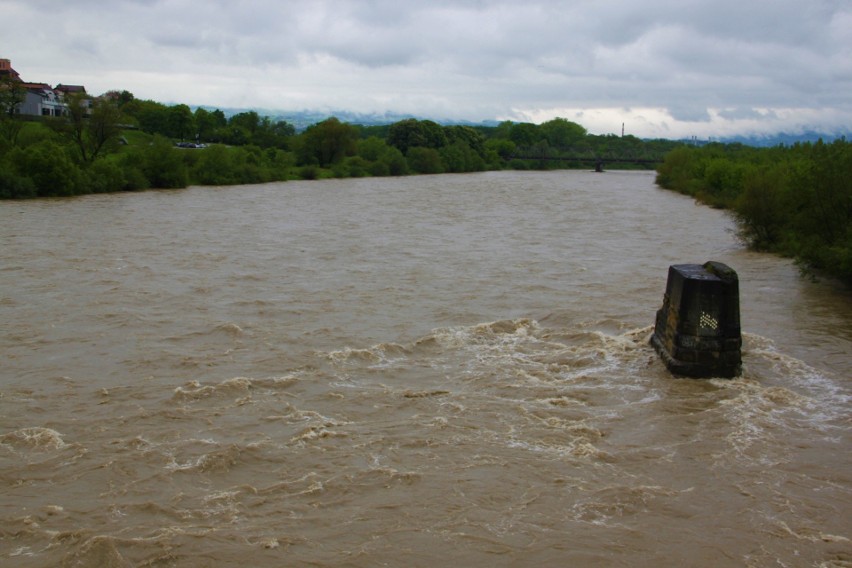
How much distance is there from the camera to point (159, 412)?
11.3m

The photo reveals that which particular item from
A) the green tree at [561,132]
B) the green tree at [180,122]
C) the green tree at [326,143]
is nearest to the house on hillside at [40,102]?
the green tree at [180,122]

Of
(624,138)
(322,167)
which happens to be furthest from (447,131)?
(624,138)

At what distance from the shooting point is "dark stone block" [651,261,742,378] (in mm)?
12945

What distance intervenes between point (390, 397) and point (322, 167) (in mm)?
72760

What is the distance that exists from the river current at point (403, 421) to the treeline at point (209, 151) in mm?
25698

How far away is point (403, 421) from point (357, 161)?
240 ft

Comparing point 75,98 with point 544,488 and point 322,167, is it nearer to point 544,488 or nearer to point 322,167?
point 322,167

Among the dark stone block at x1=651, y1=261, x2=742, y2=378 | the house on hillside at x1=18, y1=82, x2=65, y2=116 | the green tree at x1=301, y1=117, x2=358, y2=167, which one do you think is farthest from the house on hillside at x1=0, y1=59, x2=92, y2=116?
the dark stone block at x1=651, y1=261, x2=742, y2=378

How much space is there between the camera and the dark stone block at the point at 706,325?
12.9 metres

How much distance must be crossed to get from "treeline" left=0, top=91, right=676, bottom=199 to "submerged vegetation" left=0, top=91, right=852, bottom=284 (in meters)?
0.11

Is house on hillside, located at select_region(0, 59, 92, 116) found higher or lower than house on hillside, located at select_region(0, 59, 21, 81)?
lower

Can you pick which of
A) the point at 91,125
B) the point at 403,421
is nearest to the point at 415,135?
the point at 91,125

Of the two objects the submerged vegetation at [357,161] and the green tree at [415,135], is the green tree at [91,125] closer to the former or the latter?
the submerged vegetation at [357,161]

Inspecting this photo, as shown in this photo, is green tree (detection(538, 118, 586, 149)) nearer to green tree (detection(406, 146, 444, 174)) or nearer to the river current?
green tree (detection(406, 146, 444, 174))
